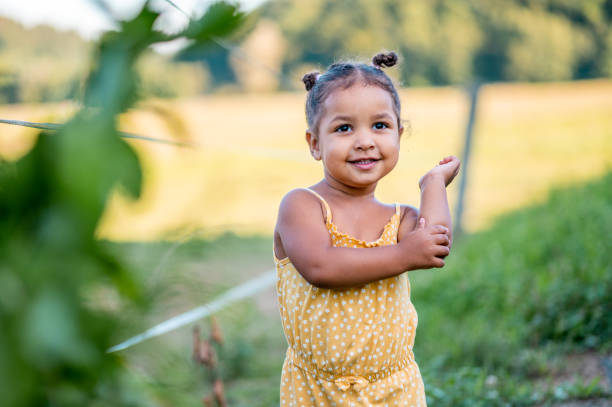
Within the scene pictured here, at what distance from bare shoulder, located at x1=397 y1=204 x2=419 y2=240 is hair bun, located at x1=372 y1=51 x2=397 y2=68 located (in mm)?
361

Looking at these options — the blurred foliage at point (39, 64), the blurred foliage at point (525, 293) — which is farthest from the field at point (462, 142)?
the blurred foliage at point (39, 64)

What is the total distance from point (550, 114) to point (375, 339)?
57.1 feet

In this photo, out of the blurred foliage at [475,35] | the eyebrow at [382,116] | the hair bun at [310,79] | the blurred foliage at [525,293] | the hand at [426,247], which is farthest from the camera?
the blurred foliage at [475,35]

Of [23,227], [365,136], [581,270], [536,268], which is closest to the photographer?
[23,227]

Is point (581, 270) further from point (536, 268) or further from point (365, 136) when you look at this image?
point (365, 136)

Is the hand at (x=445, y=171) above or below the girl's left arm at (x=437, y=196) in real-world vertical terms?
above

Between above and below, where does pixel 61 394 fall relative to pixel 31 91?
below

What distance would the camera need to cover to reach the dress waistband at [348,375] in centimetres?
159

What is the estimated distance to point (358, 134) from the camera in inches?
60.7

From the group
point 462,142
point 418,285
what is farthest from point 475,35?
point 418,285

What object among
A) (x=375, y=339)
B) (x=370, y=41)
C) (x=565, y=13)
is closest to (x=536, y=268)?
(x=375, y=339)

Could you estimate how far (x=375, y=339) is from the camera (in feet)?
5.14

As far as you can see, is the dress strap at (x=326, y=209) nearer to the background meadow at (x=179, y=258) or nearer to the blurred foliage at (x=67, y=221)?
the background meadow at (x=179, y=258)

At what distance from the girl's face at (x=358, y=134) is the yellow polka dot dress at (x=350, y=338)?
109 millimetres
